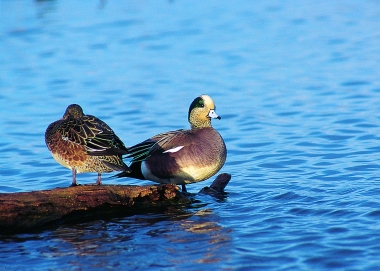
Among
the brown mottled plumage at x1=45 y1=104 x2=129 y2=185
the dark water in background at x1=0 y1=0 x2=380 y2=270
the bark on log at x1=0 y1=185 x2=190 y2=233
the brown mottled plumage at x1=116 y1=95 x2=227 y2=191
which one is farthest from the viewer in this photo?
the brown mottled plumage at x1=116 y1=95 x2=227 y2=191

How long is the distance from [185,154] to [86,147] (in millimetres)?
1177

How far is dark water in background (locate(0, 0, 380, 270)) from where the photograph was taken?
607cm

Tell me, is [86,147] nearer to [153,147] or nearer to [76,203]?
[76,203]

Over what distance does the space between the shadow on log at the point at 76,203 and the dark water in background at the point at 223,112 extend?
117 millimetres

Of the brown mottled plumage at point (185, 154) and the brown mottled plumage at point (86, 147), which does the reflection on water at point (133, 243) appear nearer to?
the brown mottled plumage at point (86, 147)

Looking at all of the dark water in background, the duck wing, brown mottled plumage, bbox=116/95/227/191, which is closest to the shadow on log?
the dark water in background

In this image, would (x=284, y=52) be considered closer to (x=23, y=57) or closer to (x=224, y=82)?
(x=224, y=82)

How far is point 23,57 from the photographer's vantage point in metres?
15.6

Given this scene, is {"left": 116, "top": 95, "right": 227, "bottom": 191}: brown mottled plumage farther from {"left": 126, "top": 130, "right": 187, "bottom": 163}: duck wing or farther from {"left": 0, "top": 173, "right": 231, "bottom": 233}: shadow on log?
{"left": 0, "top": 173, "right": 231, "bottom": 233}: shadow on log

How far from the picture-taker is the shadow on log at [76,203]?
6219mm

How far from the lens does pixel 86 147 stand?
6652mm

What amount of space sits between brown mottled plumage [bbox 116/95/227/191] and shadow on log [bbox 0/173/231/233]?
0.34 meters

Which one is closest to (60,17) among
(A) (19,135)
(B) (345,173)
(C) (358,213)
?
(A) (19,135)

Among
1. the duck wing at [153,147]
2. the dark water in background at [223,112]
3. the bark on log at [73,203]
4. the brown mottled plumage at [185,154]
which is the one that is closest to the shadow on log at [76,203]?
the bark on log at [73,203]
